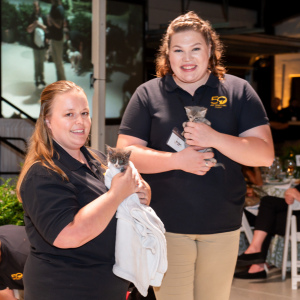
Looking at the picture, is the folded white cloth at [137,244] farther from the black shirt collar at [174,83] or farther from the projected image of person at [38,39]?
the projected image of person at [38,39]

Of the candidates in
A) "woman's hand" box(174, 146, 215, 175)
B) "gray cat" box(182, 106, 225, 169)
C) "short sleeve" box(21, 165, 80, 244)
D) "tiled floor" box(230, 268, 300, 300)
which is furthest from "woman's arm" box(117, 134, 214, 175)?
"tiled floor" box(230, 268, 300, 300)

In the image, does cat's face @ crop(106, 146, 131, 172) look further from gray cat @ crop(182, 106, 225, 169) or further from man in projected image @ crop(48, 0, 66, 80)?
man in projected image @ crop(48, 0, 66, 80)

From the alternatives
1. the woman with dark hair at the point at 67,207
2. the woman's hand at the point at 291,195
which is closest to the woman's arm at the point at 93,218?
the woman with dark hair at the point at 67,207

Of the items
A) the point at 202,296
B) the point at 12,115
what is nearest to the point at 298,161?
the point at 202,296

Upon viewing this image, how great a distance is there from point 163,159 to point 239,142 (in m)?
0.31

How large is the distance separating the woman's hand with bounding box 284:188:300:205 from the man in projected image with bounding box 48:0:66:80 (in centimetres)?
662

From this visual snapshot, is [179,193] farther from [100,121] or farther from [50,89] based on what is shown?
[100,121]

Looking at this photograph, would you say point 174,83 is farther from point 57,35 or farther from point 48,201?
point 57,35

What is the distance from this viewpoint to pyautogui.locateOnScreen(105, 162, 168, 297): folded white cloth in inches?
67.1

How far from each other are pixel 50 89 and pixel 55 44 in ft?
28.8

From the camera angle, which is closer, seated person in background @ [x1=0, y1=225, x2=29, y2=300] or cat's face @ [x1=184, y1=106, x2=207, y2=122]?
cat's face @ [x1=184, y1=106, x2=207, y2=122]

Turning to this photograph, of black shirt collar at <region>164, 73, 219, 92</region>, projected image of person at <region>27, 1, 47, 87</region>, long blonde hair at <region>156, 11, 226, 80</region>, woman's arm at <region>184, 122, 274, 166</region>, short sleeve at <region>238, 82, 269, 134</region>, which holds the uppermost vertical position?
projected image of person at <region>27, 1, 47, 87</region>

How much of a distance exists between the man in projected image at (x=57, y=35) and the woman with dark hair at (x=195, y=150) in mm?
8401

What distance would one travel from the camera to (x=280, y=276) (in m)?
5.04
